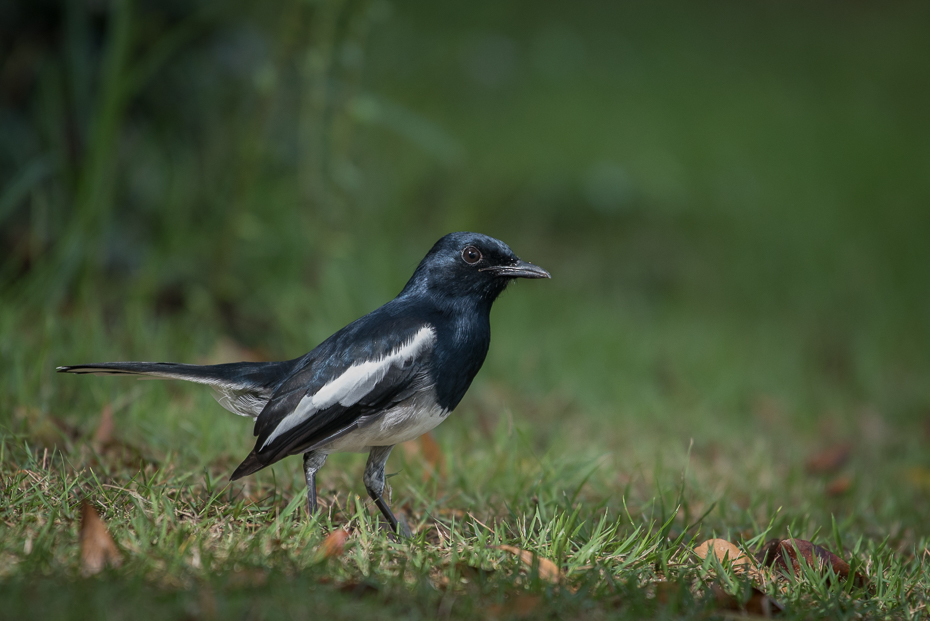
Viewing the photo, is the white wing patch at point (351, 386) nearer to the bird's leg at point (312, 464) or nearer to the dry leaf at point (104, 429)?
the bird's leg at point (312, 464)

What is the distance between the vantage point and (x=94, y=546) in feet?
7.12

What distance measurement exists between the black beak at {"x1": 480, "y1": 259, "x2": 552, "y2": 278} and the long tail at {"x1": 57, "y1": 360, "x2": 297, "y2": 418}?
2.66ft

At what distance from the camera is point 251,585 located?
1995 millimetres

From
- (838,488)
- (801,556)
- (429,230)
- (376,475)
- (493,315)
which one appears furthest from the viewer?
(429,230)

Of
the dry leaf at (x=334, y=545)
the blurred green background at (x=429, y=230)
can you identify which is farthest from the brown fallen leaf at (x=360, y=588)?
the blurred green background at (x=429, y=230)

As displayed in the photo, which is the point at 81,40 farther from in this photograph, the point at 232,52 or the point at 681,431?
the point at 681,431

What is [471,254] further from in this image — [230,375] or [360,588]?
[360,588]

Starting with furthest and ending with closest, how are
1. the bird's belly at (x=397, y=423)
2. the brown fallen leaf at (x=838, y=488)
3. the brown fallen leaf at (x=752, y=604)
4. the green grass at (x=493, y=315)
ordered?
the brown fallen leaf at (x=838, y=488) < the bird's belly at (x=397, y=423) < the green grass at (x=493, y=315) < the brown fallen leaf at (x=752, y=604)

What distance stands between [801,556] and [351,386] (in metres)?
1.54

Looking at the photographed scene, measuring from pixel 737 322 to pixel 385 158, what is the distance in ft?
10.7

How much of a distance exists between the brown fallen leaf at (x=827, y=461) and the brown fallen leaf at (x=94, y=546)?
3.68 meters

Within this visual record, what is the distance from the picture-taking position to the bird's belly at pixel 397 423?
8.91 feet

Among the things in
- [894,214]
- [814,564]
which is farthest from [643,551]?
[894,214]

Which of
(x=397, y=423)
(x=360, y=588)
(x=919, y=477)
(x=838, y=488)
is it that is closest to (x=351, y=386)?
(x=397, y=423)
